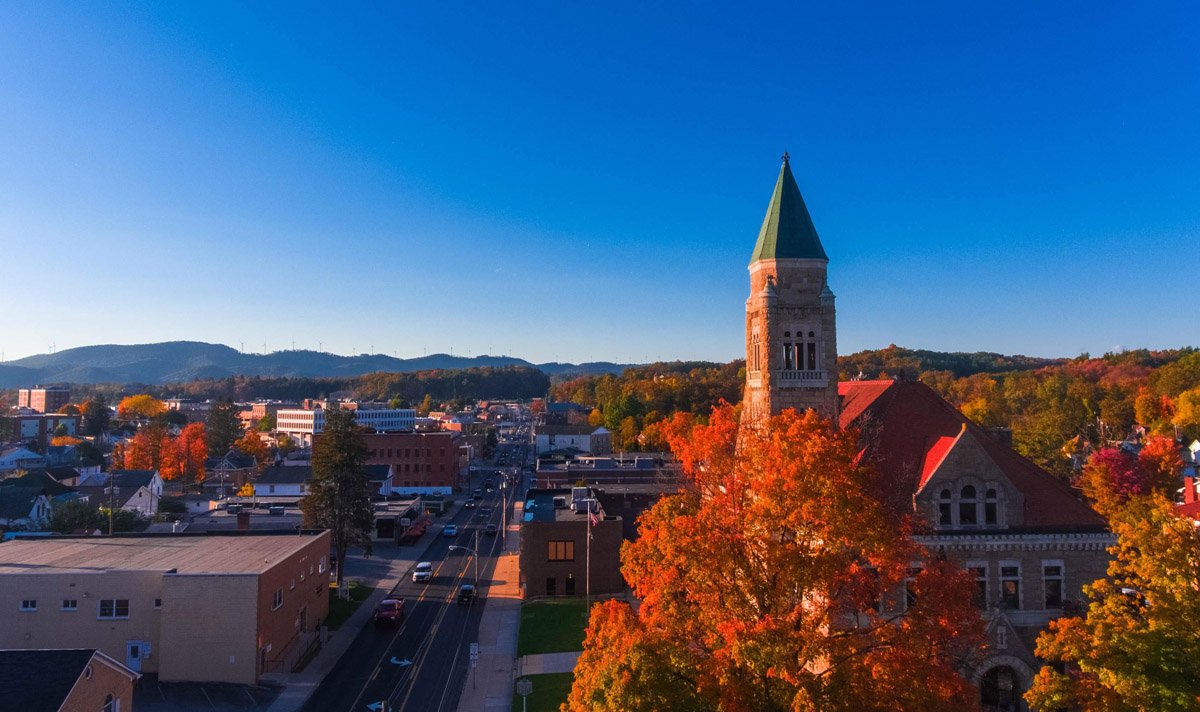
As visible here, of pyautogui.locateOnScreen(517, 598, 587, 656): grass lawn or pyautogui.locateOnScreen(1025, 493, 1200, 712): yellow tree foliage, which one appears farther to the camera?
pyautogui.locateOnScreen(517, 598, 587, 656): grass lawn

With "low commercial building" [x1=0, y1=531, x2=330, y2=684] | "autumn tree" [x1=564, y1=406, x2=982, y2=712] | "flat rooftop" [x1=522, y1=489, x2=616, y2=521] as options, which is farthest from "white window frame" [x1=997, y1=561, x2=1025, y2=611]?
"low commercial building" [x1=0, y1=531, x2=330, y2=684]

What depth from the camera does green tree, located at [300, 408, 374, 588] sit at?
175 feet

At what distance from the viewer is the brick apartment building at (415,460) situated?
10619 centimetres

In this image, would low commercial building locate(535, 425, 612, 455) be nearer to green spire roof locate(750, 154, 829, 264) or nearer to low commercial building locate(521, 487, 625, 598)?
low commercial building locate(521, 487, 625, 598)

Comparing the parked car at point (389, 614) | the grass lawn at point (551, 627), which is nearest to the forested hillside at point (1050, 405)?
the grass lawn at point (551, 627)

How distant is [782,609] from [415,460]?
93.2m

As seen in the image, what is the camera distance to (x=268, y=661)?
1396 inches

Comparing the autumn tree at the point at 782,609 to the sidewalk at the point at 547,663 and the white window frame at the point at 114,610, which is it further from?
the white window frame at the point at 114,610

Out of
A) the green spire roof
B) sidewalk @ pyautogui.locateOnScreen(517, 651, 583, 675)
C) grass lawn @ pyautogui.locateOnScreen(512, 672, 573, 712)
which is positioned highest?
the green spire roof

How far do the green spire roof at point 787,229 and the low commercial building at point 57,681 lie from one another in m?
31.8

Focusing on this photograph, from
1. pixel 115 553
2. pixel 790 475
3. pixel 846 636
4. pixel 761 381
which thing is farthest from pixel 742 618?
pixel 115 553

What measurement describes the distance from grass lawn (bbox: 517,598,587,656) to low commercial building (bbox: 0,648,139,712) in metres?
21.1

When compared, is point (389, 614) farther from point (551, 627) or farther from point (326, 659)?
point (551, 627)

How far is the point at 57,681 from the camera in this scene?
20375mm
